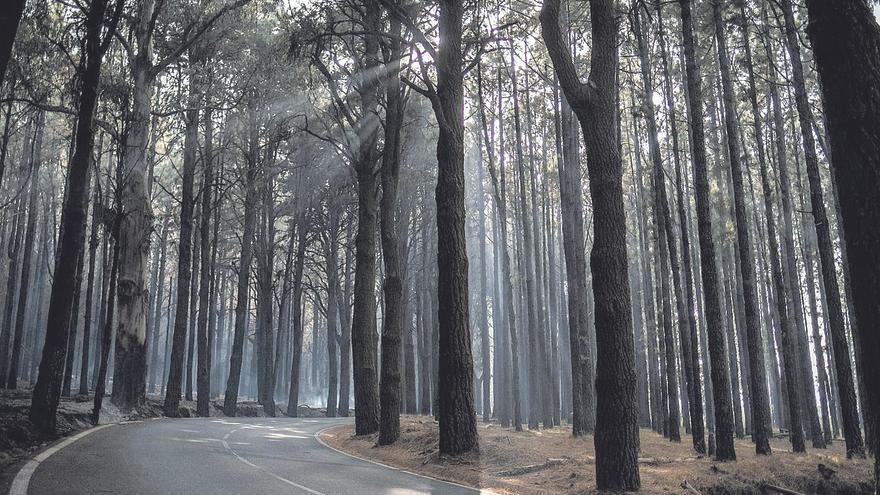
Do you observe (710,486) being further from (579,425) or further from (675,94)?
(675,94)

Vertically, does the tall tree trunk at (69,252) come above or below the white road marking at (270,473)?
above

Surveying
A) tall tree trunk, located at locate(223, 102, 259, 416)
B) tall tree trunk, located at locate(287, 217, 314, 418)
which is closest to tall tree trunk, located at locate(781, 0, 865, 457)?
tall tree trunk, located at locate(223, 102, 259, 416)

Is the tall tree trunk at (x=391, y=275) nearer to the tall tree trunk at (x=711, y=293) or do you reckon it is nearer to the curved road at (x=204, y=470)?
the curved road at (x=204, y=470)

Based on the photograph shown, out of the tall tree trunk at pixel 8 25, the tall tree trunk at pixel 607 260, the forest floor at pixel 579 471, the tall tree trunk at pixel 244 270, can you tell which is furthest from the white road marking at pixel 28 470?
the tall tree trunk at pixel 244 270

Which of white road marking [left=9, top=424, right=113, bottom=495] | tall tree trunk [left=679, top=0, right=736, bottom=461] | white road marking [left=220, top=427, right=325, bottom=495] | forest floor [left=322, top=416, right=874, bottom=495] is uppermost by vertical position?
tall tree trunk [left=679, top=0, right=736, bottom=461]

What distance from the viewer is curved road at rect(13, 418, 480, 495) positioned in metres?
7.64

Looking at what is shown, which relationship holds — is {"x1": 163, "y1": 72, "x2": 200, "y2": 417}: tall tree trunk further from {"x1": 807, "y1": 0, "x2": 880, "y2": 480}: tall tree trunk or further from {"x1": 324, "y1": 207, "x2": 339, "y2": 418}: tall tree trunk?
{"x1": 807, "y1": 0, "x2": 880, "y2": 480}: tall tree trunk

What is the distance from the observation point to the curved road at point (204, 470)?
7645 millimetres

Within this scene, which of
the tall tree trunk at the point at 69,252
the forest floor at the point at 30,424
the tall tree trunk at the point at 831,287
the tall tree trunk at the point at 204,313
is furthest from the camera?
the tall tree trunk at the point at 204,313

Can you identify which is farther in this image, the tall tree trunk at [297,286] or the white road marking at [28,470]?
the tall tree trunk at [297,286]

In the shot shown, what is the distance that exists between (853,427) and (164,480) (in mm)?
14520

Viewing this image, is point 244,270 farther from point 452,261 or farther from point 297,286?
point 452,261

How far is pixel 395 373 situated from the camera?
14.8 m

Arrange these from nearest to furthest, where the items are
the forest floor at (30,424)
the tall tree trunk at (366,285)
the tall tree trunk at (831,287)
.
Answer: the forest floor at (30,424) < the tall tree trunk at (831,287) < the tall tree trunk at (366,285)
